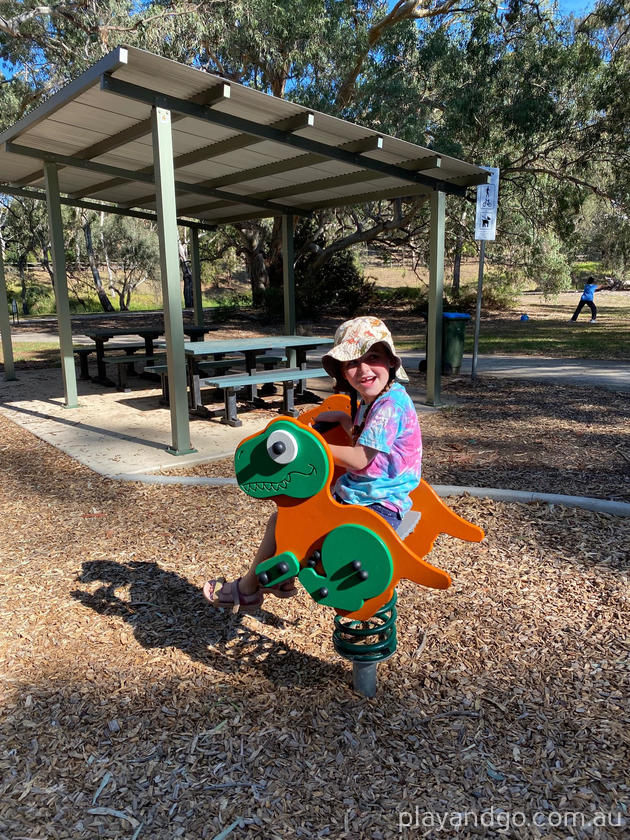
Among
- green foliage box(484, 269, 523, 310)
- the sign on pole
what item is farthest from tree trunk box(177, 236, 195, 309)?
the sign on pole

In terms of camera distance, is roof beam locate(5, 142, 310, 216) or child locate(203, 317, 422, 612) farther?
roof beam locate(5, 142, 310, 216)

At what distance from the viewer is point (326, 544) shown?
2057 millimetres

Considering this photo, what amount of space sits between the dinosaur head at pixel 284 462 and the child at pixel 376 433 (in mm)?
105

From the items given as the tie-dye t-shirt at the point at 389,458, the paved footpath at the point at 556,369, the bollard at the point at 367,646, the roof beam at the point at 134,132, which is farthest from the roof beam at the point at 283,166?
the bollard at the point at 367,646

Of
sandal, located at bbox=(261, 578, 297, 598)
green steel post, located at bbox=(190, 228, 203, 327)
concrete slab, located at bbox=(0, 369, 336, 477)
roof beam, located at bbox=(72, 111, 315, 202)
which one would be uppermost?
roof beam, located at bbox=(72, 111, 315, 202)

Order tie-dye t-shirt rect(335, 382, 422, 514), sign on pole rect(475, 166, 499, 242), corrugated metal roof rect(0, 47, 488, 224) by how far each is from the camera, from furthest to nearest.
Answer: sign on pole rect(475, 166, 499, 242) → corrugated metal roof rect(0, 47, 488, 224) → tie-dye t-shirt rect(335, 382, 422, 514)

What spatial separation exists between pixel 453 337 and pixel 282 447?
820 cm

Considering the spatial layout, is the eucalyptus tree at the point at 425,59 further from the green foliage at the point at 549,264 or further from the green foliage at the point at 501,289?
the green foliage at the point at 501,289

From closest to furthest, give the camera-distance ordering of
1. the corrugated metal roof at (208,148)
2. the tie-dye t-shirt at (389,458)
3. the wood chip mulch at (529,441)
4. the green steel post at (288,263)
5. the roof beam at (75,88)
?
the tie-dye t-shirt at (389,458), the roof beam at (75,88), the wood chip mulch at (529,441), the corrugated metal roof at (208,148), the green steel post at (288,263)

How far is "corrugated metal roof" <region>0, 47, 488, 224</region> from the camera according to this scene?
476cm

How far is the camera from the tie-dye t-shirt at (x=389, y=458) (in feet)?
6.95

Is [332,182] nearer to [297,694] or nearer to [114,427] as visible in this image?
[114,427]

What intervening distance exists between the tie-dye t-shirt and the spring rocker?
0.18 m

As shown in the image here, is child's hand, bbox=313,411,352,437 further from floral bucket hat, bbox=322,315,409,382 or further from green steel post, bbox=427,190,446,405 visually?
green steel post, bbox=427,190,446,405
